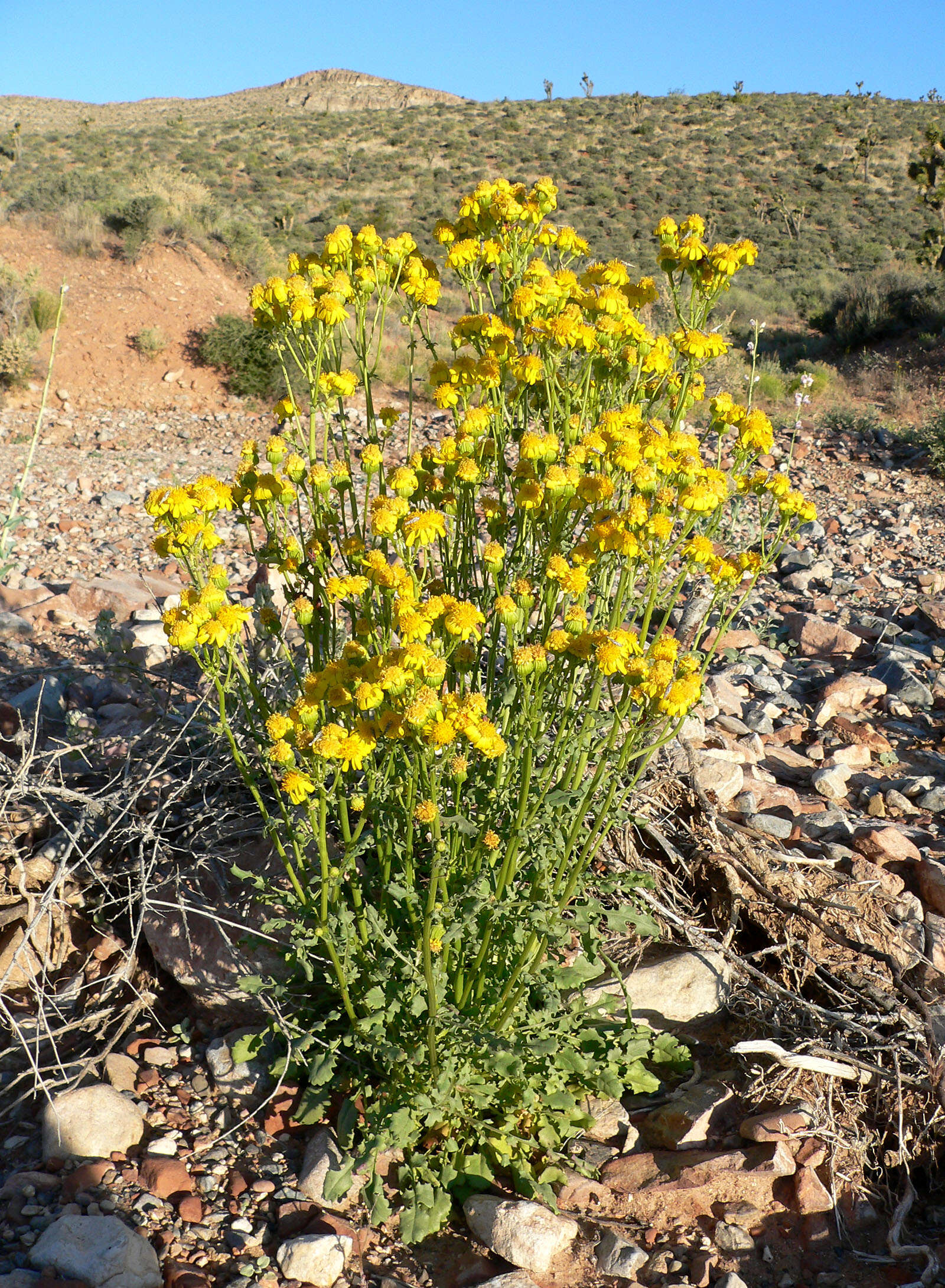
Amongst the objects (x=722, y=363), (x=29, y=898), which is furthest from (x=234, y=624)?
(x=722, y=363)

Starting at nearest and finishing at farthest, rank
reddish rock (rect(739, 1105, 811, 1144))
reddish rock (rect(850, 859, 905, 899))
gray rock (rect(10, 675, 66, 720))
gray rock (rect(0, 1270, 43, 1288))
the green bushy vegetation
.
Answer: gray rock (rect(0, 1270, 43, 1288)) < reddish rock (rect(739, 1105, 811, 1144)) < reddish rock (rect(850, 859, 905, 899)) < gray rock (rect(10, 675, 66, 720)) < the green bushy vegetation

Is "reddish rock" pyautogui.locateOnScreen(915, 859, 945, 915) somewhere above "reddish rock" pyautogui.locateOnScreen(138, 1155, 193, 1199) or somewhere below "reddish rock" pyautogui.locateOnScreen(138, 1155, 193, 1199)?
above

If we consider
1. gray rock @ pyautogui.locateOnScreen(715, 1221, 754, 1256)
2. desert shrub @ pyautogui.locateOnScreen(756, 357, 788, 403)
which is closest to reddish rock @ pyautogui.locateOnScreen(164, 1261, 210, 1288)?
gray rock @ pyautogui.locateOnScreen(715, 1221, 754, 1256)

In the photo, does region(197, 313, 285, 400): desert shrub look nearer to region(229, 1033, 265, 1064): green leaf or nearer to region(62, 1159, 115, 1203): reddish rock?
region(229, 1033, 265, 1064): green leaf

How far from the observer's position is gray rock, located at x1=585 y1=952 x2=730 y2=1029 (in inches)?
110

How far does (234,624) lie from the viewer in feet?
6.56

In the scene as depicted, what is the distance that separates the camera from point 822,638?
5191 mm

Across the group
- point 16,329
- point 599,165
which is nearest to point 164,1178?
point 16,329

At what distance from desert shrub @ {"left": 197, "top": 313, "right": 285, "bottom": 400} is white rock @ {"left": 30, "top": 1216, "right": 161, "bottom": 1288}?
1064 cm

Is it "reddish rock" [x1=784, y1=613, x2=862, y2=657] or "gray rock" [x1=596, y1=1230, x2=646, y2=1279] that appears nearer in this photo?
"gray rock" [x1=596, y1=1230, x2=646, y2=1279]

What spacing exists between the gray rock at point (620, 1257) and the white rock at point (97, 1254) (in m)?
1.07

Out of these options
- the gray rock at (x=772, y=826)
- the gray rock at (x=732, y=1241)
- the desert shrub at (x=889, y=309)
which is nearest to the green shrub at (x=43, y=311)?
the gray rock at (x=772, y=826)

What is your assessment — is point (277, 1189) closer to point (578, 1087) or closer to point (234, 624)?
point (578, 1087)

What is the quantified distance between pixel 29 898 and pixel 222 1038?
2.47ft
